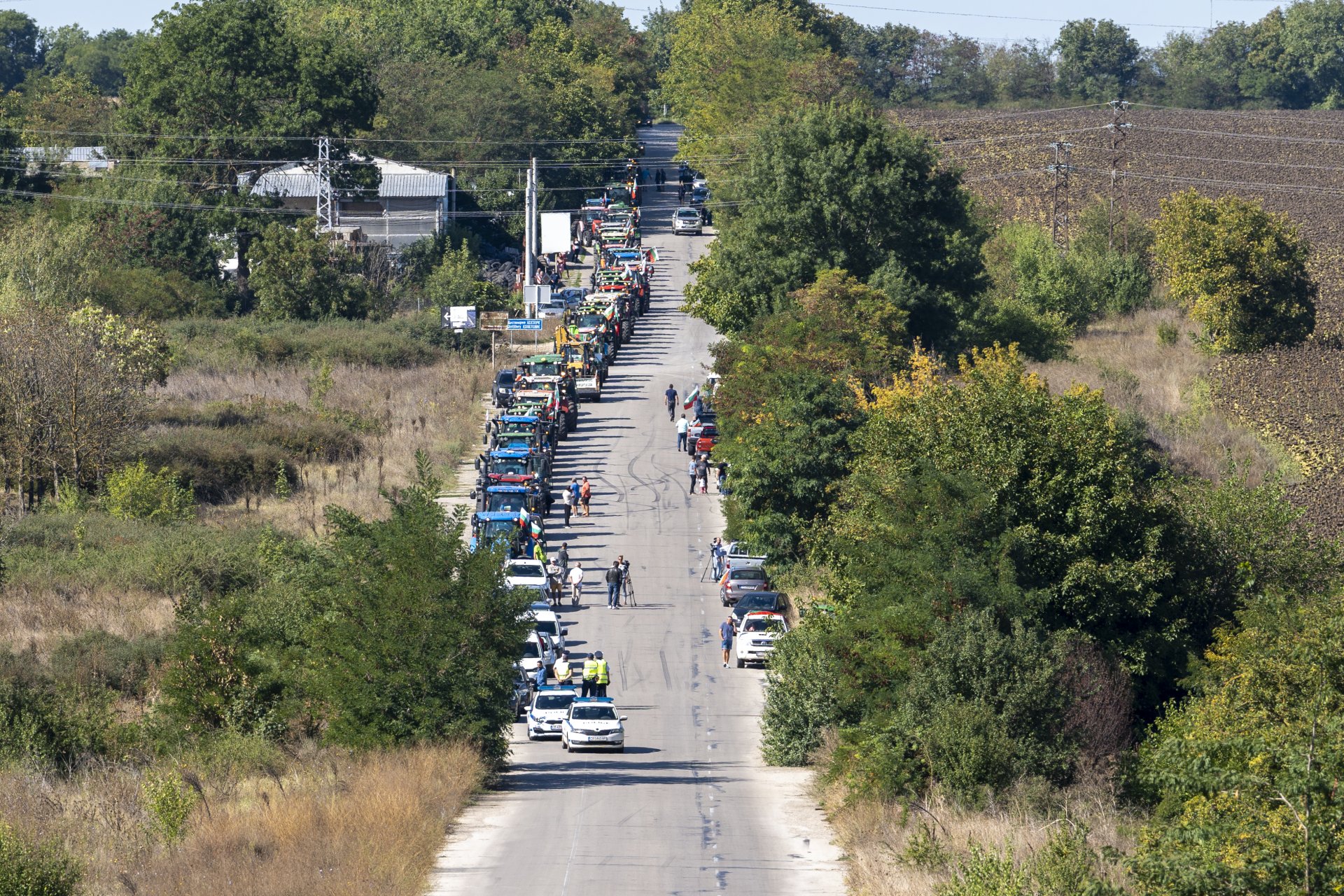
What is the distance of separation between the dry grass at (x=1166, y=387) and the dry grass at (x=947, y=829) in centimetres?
3184

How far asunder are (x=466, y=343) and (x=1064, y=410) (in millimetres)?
53381

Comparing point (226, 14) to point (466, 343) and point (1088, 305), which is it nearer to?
point (466, 343)

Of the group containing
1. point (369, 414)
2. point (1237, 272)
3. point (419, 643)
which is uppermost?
point (1237, 272)

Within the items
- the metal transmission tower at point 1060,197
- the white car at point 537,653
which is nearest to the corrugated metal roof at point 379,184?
the metal transmission tower at point 1060,197

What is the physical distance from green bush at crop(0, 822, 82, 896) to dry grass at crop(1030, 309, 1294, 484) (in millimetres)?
42038

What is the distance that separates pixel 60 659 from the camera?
40281 mm

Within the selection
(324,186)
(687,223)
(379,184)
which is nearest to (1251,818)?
(324,186)

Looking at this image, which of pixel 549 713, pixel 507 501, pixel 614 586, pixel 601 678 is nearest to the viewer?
pixel 549 713

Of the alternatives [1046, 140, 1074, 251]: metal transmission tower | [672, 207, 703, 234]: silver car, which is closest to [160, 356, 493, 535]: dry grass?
[1046, 140, 1074, 251]: metal transmission tower

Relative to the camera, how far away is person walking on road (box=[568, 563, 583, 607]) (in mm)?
50812

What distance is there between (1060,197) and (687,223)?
82.2 ft

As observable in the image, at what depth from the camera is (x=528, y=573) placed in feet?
161

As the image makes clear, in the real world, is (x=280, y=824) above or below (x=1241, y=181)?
below

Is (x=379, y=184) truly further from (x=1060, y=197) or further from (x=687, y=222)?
(x=1060, y=197)
